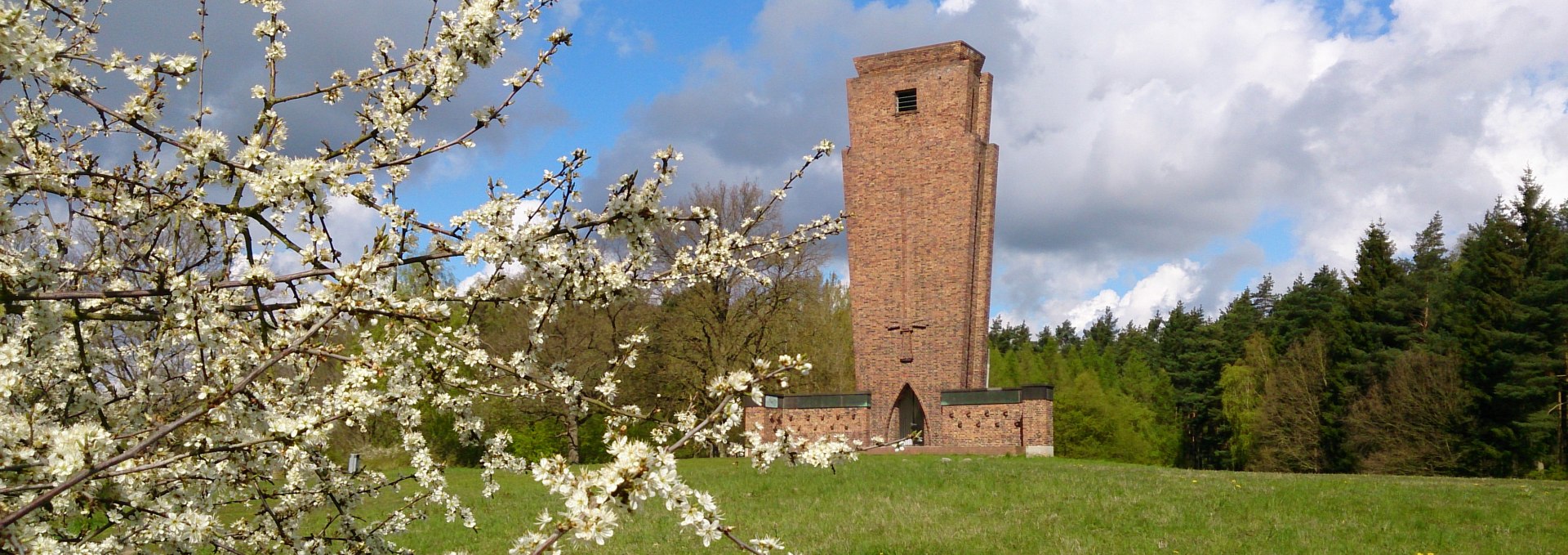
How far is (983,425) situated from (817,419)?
4333mm

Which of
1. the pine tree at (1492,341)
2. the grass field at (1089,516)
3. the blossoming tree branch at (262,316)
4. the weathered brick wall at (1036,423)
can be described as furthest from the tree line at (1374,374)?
the blossoming tree branch at (262,316)

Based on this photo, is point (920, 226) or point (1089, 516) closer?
point (1089, 516)

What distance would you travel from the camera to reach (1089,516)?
9.98 meters

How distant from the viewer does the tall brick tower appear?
77.9ft

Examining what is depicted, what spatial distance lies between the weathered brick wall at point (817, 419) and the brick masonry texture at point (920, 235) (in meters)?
0.04

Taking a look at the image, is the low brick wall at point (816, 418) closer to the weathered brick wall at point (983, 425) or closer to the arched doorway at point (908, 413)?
the arched doorway at point (908, 413)

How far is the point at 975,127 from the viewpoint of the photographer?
24.5m

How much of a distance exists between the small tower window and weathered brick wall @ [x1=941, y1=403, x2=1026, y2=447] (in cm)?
755

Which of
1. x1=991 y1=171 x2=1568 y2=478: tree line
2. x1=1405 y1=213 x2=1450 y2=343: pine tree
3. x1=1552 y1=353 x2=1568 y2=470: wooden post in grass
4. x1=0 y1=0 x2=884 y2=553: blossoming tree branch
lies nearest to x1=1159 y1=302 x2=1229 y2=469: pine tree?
x1=991 y1=171 x2=1568 y2=478: tree line

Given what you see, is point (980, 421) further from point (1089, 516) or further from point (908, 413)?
point (1089, 516)

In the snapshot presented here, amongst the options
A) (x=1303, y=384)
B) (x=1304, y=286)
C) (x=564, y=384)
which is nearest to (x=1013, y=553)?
(x=564, y=384)

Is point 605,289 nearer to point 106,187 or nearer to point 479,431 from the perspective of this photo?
point 479,431

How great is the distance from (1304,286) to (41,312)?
5124 cm

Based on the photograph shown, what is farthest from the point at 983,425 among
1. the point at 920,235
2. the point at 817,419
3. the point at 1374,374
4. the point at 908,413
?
the point at 1374,374
